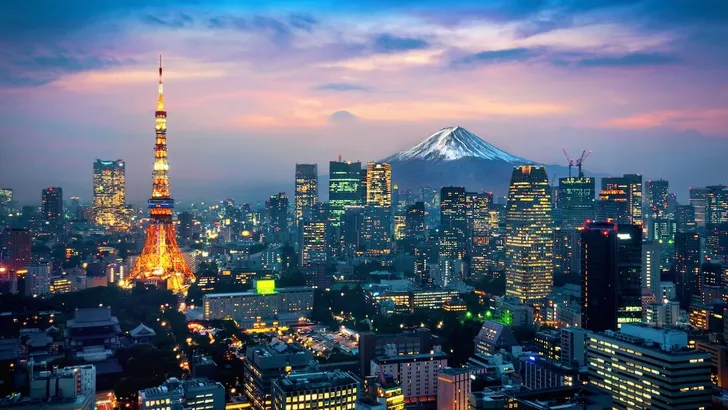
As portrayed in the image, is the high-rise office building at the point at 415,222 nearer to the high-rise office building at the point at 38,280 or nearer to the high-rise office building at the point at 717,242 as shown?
the high-rise office building at the point at 717,242

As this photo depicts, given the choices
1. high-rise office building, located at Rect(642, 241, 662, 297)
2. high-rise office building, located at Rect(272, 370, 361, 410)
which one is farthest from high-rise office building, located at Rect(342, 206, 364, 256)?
high-rise office building, located at Rect(272, 370, 361, 410)

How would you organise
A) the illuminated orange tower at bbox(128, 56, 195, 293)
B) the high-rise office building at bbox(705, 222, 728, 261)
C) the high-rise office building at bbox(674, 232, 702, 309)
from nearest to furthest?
the high-rise office building at bbox(674, 232, 702, 309)
the illuminated orange tower at bbox(128, 56, 195, 293)
the high-rise office building at bbox(705, 222, 728, 261)

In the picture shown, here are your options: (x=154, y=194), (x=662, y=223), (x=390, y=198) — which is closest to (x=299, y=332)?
(x=154, y=194)

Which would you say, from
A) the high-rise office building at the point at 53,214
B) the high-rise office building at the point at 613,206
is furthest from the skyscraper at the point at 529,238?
the high-rise office building at the point at 53,214

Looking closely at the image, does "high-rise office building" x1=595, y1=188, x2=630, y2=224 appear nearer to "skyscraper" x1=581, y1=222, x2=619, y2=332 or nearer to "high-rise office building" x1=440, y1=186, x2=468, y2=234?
"high-rise office building" x1=440, y1=186, x2=468, y2=234

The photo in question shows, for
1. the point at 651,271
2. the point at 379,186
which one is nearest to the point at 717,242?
the point at 651,271

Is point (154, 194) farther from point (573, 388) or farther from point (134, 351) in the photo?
point (573, 388)

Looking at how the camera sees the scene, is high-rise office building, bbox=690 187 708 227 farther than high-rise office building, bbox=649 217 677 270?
Yes
